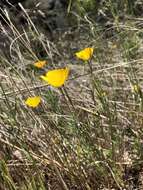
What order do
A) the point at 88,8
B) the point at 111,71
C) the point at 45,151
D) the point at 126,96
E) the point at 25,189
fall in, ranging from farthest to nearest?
1. the point at 88,8
2. the point at 111,71
3. the point at 126,96
4. the point at 45,151
5. the point at 25,189

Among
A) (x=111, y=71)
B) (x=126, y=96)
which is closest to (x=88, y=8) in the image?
(x=111, y=71)

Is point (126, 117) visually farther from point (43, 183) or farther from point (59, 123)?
point (43, 183)

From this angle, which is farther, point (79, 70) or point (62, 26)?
point (62, 26)

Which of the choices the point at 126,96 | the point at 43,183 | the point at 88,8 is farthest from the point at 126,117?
the point at 88,8

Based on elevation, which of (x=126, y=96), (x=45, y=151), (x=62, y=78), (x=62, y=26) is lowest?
(x=62, y=26)

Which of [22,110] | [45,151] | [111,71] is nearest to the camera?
[45,151]

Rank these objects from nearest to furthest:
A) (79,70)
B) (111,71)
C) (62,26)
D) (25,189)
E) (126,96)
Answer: (25,189) → (126,96) → (111,71) → (79,70) → (62,26)

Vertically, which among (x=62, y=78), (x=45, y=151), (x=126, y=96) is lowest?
(x=126, y=96)

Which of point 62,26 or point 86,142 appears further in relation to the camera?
point 62,26

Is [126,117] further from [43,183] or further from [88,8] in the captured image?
A: [88,8]

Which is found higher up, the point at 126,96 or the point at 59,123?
the point at 59,123
